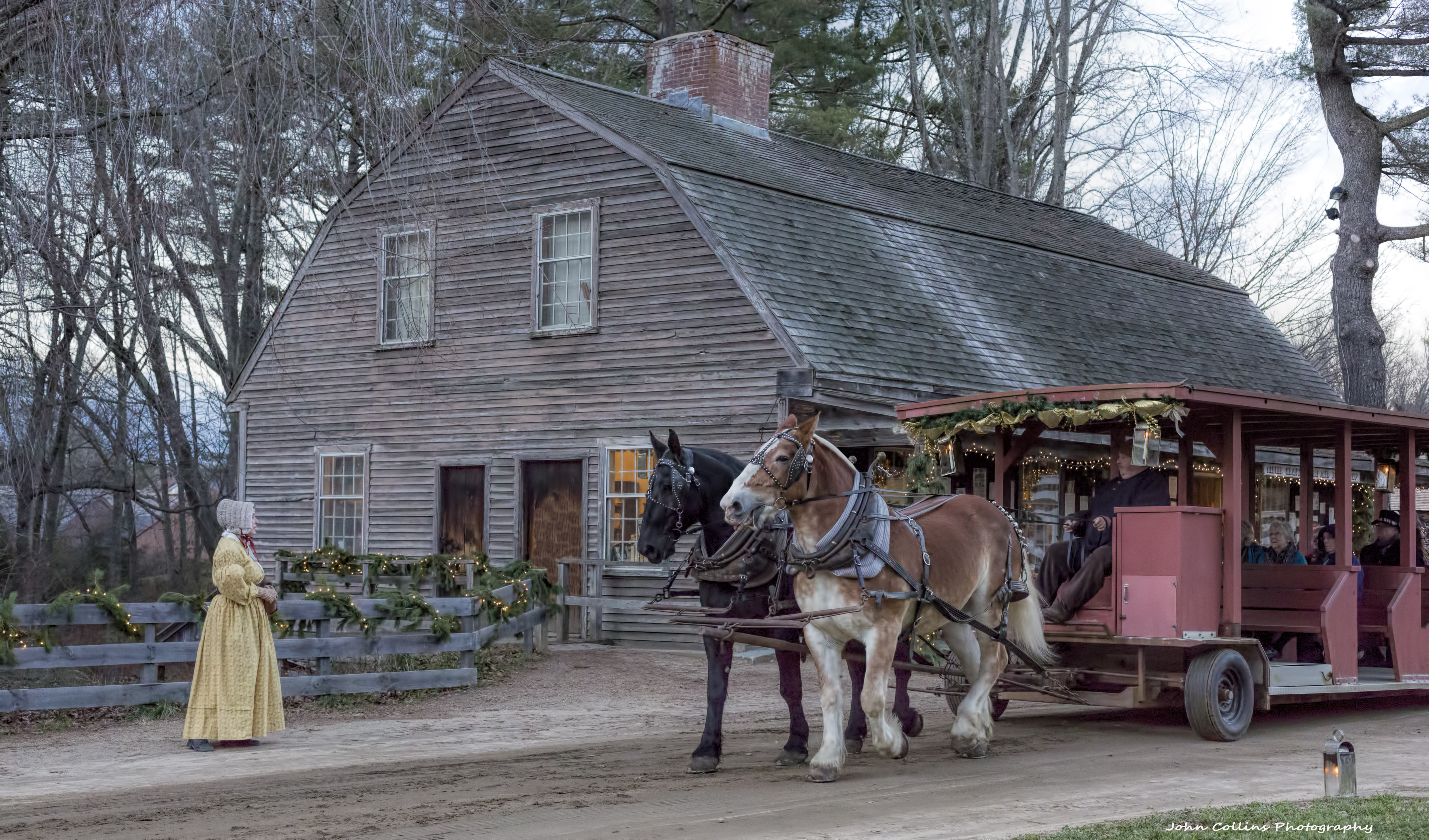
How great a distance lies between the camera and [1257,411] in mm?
10961

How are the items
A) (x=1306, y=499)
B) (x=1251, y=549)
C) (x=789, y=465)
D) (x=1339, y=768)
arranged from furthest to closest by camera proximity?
(x=1306, y=499)
(x=1251, y=549)
(x=789, y=465)
(x=1339, y=768)

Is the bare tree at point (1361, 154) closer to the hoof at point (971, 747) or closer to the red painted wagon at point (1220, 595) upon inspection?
the red painted wagon at point (1220, 595)

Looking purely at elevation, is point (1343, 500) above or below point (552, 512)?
above

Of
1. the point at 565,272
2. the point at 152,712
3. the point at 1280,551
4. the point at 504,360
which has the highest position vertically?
the point at 565,272

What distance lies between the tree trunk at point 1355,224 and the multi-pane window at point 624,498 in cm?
1211

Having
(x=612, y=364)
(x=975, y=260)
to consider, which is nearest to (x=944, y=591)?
(x=612, y=364)

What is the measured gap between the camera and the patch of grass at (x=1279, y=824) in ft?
21.2

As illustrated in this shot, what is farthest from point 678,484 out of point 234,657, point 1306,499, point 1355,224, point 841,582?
point 1355,224

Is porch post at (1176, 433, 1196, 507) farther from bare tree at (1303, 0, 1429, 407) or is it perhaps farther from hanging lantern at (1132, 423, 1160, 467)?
bare tree at (1303, 0, 1429, 407)

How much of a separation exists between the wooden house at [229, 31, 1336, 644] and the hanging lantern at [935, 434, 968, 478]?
424cm

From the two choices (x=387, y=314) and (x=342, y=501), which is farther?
(x=342, y=501)

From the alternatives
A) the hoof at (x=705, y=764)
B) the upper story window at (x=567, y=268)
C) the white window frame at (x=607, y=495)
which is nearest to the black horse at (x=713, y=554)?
the hoof at (x=705, y=764)

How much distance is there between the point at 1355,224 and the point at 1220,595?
1535 cm

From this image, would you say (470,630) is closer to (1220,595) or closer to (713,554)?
(713,554)
